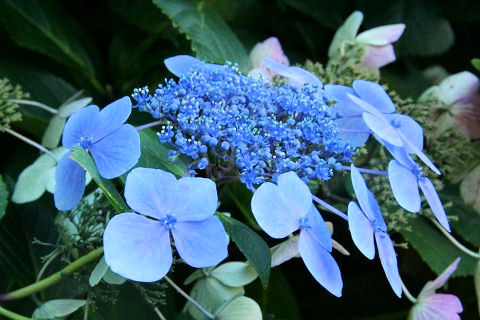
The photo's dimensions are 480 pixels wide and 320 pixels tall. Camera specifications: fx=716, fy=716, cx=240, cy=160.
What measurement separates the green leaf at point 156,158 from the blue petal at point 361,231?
5.9 inches

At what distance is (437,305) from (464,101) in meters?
0.36

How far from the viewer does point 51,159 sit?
0.83 metres

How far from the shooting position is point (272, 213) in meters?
0.52

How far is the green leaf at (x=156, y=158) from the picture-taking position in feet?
1.94

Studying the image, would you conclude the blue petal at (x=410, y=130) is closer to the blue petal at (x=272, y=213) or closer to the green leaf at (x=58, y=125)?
the blue petal at (x=272, y=213)

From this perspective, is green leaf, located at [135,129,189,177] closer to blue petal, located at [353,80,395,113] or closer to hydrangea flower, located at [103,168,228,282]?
hydrangea flower, located at [103,168,228,282]

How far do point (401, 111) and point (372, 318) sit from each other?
0.37 meters

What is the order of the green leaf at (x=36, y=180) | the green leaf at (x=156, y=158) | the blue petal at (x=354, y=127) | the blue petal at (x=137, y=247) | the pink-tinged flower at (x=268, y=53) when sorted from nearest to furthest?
the blue petal at (x=137, y=247) → the green leaf at (x=156, y=158) → the blue petal at (x=354, y=127) → the green leaf at (x=36, y=180) → the pink-tinged flower at (x=268, y=53)

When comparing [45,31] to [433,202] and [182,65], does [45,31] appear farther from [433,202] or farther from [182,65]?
[433,202]

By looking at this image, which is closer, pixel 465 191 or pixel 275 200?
pixel 275 200

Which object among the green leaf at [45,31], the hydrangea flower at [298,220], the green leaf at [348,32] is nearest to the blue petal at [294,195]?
the hydrangea flower at [298,220]

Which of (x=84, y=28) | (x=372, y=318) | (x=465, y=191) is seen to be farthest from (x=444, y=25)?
(x=84, y=28)

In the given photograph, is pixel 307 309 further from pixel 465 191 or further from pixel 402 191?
pixel 402 191

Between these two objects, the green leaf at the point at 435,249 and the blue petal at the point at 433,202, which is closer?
the blue petal at the point at 433,202
